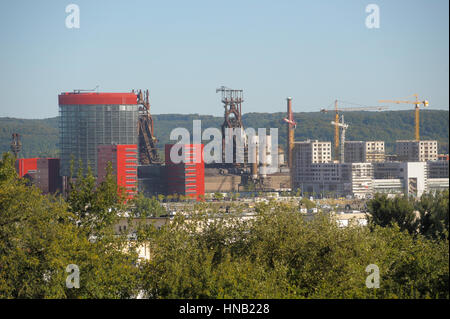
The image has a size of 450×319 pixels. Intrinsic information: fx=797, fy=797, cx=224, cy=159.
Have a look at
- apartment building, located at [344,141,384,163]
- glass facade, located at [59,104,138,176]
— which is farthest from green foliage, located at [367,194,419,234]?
apartment building, located at [344,141,384,163]

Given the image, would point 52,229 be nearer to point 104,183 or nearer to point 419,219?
point 104,183

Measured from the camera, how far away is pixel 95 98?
77938 mm

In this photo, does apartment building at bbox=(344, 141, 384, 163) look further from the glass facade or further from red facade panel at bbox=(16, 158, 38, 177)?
red facade panel at bbox=(16, 158, 38, 177)

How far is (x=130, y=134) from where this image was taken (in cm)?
7906

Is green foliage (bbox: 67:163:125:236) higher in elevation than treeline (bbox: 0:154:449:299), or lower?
higher

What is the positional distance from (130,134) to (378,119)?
221ft

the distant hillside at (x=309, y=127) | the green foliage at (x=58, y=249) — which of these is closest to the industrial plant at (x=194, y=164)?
the distant hillside at (x=309, y=127)

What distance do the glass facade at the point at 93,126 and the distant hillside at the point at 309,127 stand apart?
30209mm

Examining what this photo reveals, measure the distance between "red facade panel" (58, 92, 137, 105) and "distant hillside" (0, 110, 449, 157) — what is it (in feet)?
100

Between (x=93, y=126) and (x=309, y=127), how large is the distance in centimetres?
6256

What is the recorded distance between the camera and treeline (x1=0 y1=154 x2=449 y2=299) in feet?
37.6

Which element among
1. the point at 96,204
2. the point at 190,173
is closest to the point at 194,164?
the point at 190,173

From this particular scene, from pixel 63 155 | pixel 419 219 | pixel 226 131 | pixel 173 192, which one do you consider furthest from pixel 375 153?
pixel 419 219

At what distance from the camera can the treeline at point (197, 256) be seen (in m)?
11.4
